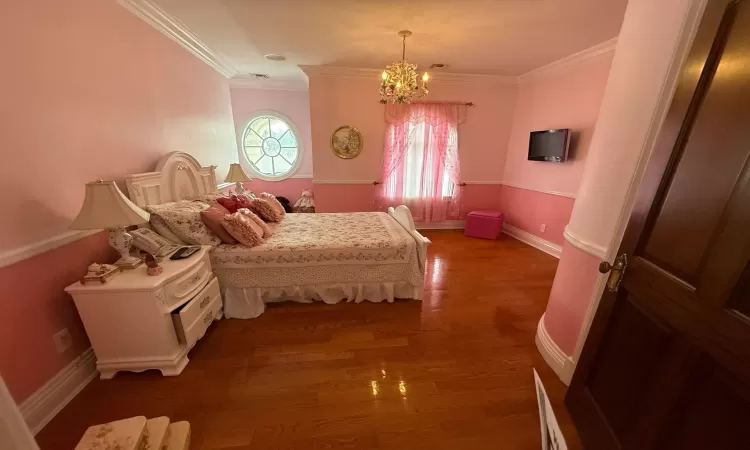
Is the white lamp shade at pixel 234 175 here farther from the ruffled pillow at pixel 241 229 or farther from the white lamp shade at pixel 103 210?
the white lamp shade at pixel 103 210

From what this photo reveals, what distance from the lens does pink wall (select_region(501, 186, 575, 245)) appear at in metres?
3.74


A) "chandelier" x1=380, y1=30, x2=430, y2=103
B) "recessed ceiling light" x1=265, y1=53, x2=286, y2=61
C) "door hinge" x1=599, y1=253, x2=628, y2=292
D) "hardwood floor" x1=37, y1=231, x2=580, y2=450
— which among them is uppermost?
"recessed ceiling light" x1=265, y1=53, x2=286, y2=61

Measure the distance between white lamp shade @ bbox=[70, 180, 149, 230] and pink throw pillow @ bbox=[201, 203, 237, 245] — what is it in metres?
0.71

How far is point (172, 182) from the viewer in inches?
106

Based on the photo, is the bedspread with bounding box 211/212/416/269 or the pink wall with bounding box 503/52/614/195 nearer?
the bedspread with bounding box 211/212/416/269

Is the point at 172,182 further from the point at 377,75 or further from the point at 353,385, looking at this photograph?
the point at 377,75

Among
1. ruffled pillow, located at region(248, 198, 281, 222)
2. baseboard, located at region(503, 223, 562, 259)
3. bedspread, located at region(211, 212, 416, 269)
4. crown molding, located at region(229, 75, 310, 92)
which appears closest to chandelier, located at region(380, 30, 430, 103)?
bedspread, located at region(211, 212, 416, 269)

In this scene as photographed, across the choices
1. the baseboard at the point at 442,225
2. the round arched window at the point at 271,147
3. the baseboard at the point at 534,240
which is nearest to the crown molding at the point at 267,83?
the round arched window at the point at 271,147

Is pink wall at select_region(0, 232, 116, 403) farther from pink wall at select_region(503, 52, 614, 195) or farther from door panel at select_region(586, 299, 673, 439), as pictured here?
pink wall at select_region(503, 52, 614, 195)

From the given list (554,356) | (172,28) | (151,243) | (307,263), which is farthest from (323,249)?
(172,28)

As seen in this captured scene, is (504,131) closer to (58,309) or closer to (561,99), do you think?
(561,99)

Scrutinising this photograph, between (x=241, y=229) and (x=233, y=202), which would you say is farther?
(x=233, y=202)

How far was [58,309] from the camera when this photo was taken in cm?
165

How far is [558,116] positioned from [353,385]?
4148 millimetres
